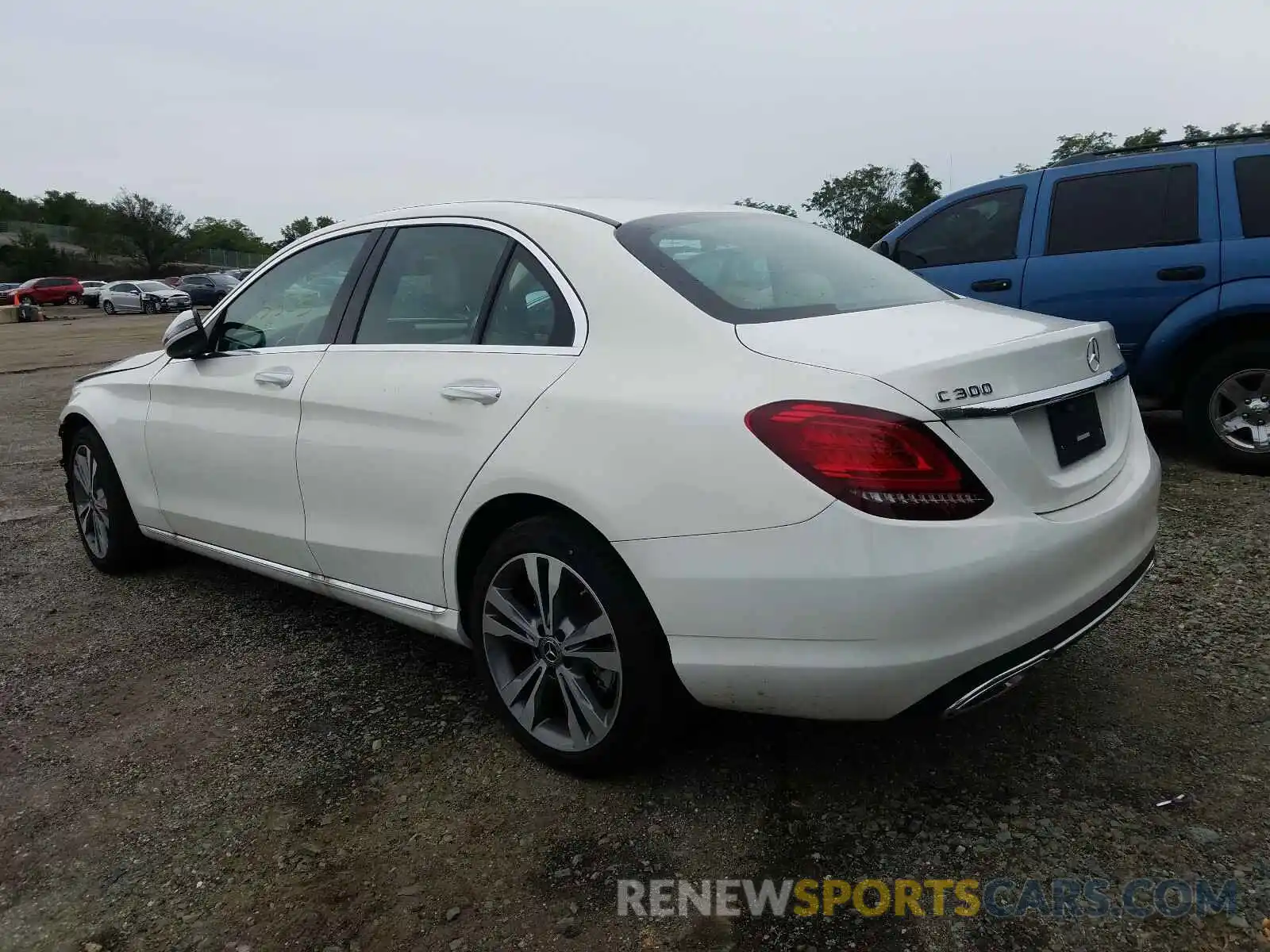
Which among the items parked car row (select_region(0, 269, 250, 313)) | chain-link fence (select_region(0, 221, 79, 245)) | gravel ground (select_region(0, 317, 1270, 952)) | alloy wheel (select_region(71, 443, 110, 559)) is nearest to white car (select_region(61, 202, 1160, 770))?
gravel ground (select_region(0, 317, 1270, 952))

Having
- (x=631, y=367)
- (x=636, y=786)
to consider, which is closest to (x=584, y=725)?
(x=636, y=786)

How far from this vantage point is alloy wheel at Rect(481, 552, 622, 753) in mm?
2494

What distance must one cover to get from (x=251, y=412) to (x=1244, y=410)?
5014 millimetres

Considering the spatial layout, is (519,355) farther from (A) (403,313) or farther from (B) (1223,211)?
(B) (1223,211)

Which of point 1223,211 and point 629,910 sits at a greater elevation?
point 1223,211

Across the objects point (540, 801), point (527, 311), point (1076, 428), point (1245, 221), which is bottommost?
point (540, 801)

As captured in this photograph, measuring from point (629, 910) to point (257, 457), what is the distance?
2.13m

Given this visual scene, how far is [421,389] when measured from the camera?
113 inches

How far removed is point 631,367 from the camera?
2.41 m

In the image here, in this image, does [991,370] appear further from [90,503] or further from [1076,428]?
[90,503]

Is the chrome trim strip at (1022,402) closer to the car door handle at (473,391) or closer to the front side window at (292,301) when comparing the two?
the car door handle at (473,391)

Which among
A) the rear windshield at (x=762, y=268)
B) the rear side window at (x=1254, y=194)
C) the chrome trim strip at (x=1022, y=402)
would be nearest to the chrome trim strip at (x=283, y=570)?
the rear windshield at (x=762, y=268)

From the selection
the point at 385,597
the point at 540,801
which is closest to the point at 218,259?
the point at 385,597

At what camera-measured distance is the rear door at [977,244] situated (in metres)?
6.02
